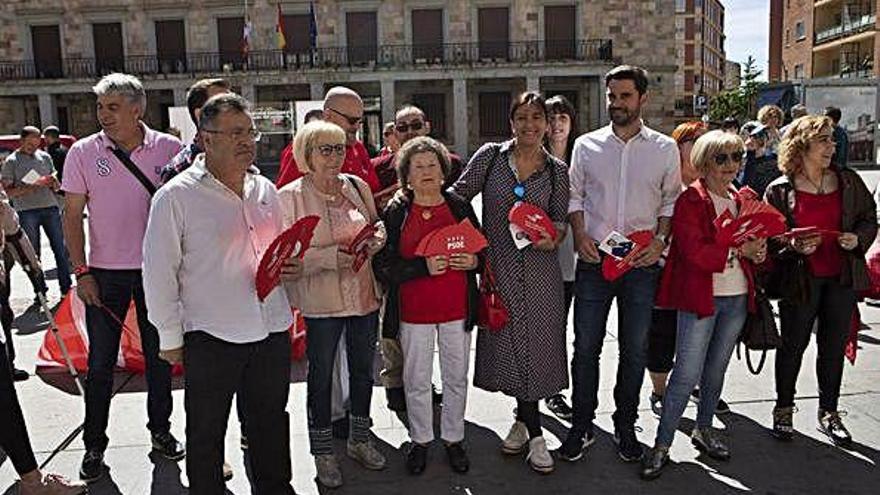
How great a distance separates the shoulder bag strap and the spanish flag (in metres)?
26.9

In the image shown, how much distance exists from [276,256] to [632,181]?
1.81m

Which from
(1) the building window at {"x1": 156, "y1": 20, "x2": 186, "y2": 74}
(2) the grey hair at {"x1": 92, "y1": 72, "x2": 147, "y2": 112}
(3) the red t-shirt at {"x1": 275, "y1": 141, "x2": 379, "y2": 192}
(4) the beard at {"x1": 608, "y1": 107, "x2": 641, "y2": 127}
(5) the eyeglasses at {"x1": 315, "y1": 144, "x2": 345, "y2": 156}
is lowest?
(3) the red t-shirt at {"x1": 275, "y1": 141, "x2": 379, "y2": 192}

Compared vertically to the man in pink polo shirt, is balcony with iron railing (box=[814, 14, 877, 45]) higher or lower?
higher

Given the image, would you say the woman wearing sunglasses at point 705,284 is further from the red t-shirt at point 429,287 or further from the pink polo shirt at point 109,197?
the pink polo shirt at point 109,197

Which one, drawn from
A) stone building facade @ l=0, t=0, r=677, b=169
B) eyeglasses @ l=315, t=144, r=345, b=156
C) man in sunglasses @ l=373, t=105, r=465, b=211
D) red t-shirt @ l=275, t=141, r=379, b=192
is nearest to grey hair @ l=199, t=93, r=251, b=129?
eyeglasses @ l=315, t=144, r=345, b=156

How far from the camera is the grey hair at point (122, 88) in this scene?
3527mm

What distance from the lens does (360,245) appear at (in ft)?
11.4

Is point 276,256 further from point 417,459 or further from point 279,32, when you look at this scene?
point 279,32

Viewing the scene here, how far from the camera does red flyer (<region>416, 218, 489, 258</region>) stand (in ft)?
11.3

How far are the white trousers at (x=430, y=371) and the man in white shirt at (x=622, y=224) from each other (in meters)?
0.60

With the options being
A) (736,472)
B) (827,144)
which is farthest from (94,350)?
(827,144)

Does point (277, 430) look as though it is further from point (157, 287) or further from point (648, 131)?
point (648, 131)

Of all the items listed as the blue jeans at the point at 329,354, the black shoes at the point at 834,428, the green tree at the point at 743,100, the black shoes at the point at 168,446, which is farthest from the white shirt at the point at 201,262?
the green tree at the point at 743,100

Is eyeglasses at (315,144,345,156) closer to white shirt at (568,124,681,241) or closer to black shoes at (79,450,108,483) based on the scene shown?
white shirt at (568,124,681,241)
